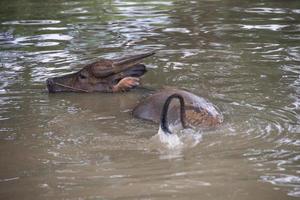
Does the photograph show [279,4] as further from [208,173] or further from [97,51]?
[208,173]

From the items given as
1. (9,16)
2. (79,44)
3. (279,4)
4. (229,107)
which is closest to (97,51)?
(79,44)

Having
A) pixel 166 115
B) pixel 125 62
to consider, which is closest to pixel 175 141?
pixel 166 115

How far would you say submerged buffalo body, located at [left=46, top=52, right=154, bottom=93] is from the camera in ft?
23.8

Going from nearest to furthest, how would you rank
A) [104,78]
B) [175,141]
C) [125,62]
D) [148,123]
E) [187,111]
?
1. [175,141]
2. [187,111]
3. [148,123]
4. [125,62]
5. [104,78]

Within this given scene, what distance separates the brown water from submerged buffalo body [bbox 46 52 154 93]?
0.47 feet

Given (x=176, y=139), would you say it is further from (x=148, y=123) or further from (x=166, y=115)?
(x=148, y=123)

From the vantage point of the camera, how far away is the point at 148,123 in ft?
19.4

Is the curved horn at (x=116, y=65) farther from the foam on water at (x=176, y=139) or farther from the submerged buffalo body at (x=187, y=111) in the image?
the foam on water at (x=176, y=139)

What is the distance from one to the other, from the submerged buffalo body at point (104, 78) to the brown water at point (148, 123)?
0.14 meters

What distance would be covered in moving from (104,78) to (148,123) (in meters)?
1.70

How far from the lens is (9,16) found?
13.3 metres

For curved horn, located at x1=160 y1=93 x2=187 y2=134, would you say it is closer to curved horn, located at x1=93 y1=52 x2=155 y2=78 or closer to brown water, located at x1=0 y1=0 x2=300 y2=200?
brown water, located at x1=0 y1=0 x2=300 y2=200

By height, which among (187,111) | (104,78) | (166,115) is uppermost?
(166,115)

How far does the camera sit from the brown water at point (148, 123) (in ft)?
15.0
